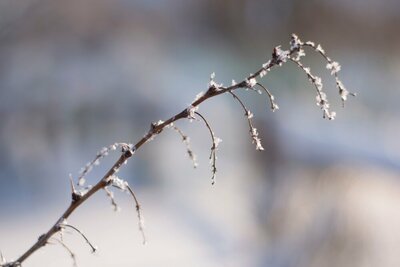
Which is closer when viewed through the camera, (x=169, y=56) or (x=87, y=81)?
(x=87, y=81)

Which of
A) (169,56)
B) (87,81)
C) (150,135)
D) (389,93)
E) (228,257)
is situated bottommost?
(150,135)

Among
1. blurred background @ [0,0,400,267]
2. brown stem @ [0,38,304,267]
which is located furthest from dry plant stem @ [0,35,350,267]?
blurred background @ [0,0,400,267]

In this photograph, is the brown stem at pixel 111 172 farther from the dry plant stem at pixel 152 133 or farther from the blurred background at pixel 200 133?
the blurred background at pixel 200 133

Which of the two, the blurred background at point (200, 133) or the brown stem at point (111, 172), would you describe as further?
the blurred background at point (200, 133)

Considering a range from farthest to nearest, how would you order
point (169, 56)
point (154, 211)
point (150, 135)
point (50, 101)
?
point (169, 56) → point (50, 101) → point (154, 211) → point (150, 135)

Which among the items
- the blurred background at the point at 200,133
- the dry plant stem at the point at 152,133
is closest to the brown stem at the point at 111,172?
the dry plant stem at the point at 152,133

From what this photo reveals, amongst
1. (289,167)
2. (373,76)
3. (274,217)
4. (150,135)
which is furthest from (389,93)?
(150,135)

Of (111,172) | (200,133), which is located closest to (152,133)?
(111,172)

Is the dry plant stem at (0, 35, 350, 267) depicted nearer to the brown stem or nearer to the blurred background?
the brown stem

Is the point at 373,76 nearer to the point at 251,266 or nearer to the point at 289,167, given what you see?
the point at 289,167
